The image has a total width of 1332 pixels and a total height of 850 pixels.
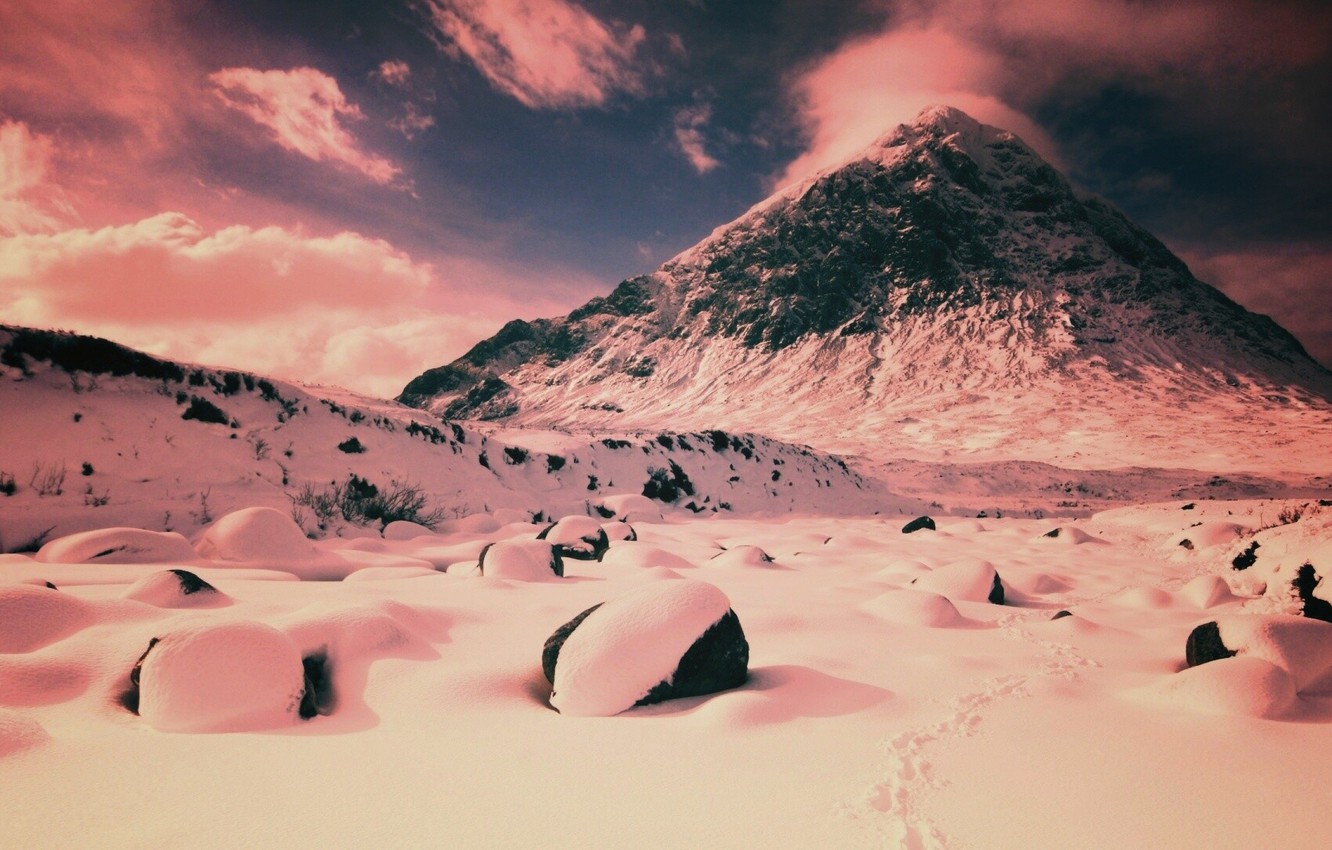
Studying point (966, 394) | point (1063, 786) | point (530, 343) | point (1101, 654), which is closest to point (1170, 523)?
point (1101, 654)

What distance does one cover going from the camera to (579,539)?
569cm

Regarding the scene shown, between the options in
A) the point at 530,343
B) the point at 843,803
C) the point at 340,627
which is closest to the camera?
the point at 843,803

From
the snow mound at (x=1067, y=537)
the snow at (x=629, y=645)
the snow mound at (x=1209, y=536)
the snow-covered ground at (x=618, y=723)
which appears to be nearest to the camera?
the snow-covered ground at (x=618, y=723)

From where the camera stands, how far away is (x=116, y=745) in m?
1.57

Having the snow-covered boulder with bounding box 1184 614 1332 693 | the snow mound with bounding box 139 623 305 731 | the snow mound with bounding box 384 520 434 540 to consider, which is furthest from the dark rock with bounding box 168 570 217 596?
the snow-covered boulder with bounding box 1184 614 1332 693

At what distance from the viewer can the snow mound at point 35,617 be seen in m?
2.16

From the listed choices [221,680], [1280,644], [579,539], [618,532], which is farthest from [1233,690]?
[618,532]

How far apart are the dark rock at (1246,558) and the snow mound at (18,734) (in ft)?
28.0

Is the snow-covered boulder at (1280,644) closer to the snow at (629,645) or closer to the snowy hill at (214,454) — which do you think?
the snow at (629,645)

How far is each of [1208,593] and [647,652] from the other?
4.96 m

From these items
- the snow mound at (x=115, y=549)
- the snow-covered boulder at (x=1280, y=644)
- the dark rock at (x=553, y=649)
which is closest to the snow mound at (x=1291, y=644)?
the snow-covered boulder at (x=1280, y=644)

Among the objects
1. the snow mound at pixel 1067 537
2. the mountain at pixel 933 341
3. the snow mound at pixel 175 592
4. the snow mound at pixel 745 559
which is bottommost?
the snow mound at pixel 745 559

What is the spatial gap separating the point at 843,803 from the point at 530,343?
98.7 m

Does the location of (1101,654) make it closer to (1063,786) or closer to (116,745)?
(1063,786)
